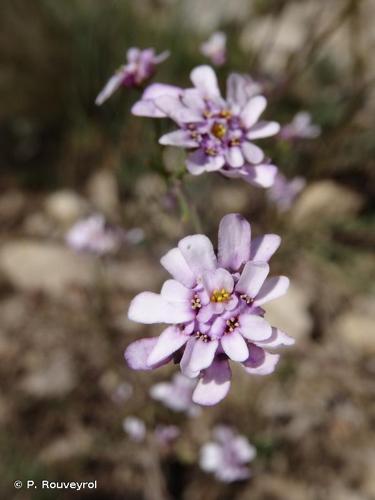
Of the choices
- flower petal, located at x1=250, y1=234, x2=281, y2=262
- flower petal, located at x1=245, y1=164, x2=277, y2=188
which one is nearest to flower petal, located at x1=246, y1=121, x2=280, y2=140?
flower petal, located at x1=245, y1=164, x2=277, y2=188

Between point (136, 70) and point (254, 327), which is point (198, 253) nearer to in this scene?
point (254, 327)

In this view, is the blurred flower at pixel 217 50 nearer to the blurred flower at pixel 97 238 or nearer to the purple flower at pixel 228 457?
the blurred flower at pixel 97 238

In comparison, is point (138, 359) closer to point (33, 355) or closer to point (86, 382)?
point (86, 382)

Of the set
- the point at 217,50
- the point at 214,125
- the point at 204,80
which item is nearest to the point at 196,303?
the point at 214,125

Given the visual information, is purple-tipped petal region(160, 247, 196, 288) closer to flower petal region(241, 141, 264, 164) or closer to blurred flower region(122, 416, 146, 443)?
flower petal region(241, 141, 264, 164)

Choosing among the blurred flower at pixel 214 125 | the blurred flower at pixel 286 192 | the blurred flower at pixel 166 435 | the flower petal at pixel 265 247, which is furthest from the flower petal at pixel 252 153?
the blurred flower at pixel 166 435

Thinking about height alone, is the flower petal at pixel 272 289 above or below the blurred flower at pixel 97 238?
below
